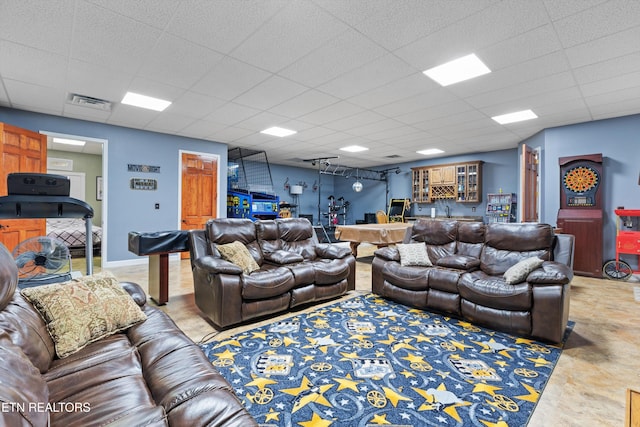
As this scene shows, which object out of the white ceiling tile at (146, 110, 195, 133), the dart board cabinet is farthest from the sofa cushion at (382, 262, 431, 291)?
the white ceiling tile at (146, 110, 195, 133)

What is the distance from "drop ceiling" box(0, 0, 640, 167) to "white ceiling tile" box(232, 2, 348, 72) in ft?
0.04

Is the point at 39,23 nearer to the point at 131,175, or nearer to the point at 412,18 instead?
the point at 412,18

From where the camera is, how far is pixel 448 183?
842 centimetres

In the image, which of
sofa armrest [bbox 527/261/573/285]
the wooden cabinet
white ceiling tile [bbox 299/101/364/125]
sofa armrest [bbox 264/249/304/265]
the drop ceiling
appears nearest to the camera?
the drop ceiling

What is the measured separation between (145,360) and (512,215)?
328 inches

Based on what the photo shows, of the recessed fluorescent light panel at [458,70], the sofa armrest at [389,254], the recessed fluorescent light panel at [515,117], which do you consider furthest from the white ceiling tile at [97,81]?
the recessed fluorescent light panel at [515,117]

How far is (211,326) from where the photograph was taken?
287 cm

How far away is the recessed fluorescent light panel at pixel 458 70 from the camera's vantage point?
3.08 meters

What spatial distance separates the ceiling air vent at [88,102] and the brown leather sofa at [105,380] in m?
3.62

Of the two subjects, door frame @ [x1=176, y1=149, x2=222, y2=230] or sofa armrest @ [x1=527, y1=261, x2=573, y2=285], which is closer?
sofa armrest @ [x1=527, y1=261, x2=573, y2=285]

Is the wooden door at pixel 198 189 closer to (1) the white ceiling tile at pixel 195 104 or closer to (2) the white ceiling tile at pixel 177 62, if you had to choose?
(1) the white ceiling tile at pixel 195 104

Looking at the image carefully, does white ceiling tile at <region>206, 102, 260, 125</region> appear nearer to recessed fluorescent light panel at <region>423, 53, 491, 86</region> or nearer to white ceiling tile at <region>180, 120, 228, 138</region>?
white ceiling tile at <region>180, 120, 228, 138</region>

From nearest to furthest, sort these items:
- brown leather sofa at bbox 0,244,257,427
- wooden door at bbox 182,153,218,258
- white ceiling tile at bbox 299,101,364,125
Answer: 1. brown leather sofa at bbox 0,244,257,427
2. white ceiling tile at bbox 299,101,364,125
3. wooden door at bbox 182,153,218,258

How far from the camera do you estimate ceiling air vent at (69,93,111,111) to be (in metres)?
4.08
